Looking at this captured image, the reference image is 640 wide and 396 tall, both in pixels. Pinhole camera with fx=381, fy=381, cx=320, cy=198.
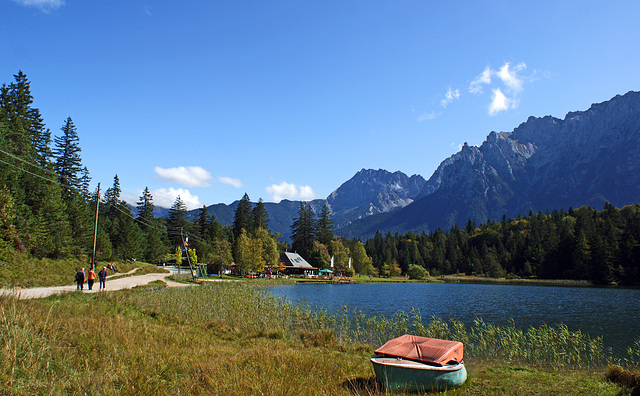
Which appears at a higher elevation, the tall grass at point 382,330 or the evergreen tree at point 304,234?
the evergreen tree at point 304,234

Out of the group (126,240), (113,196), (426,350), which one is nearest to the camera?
(426,350)

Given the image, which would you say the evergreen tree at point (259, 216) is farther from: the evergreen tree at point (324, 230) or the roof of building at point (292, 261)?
the evergreen tree at point (324, 230)

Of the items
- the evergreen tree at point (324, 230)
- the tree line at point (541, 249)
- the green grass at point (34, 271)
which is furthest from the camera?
the evergreen tree at point (324, 230)

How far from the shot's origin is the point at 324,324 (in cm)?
1805

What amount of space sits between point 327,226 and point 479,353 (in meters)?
96.8

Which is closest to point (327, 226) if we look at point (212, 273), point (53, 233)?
point (212, 273)

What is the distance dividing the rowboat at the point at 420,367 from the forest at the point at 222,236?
29300 mm

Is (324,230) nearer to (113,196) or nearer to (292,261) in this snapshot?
(292,261)

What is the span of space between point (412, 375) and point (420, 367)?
0.25 m

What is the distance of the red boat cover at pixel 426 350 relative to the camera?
901cm

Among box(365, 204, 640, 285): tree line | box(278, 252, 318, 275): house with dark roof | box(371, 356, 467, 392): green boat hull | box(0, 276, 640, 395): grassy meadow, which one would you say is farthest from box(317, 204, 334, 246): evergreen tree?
box(371, 356, 467, 392): green boat hull

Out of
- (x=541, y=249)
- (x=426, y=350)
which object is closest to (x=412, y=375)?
(x=426, y=350)

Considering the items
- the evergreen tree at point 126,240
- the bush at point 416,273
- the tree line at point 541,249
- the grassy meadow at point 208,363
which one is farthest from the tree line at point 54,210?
the tree line at point 541,249

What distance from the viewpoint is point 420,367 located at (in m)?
8.48
